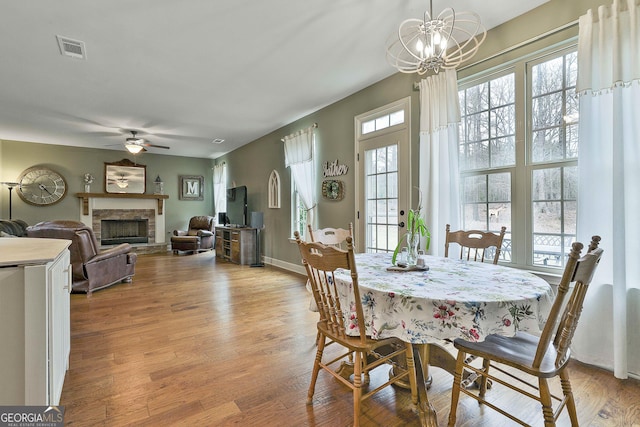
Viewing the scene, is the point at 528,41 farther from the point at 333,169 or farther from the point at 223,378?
the point at 223,378

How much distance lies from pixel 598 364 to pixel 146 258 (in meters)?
7.88

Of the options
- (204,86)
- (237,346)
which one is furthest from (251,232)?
(237,346)

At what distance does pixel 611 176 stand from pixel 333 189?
10.1 feet

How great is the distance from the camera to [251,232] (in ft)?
21.2

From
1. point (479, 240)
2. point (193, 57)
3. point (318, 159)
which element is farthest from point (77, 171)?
point (479, 240)

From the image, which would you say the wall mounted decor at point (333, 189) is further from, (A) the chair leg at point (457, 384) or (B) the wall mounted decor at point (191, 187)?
(B) the wall mounted decor at point (191, 187)

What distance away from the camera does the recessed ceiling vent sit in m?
2.88

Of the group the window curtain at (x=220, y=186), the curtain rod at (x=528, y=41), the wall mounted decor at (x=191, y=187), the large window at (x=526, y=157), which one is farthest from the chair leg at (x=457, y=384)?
the wall mounted decor at (x=191, y=187)

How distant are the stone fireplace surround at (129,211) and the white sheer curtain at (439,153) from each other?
7459mm

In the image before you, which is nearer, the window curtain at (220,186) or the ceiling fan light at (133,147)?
the ceiling fan light at (133,147)

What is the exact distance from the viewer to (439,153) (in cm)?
304

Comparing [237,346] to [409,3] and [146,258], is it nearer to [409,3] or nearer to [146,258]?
[409,3]

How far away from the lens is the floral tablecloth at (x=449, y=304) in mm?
1296

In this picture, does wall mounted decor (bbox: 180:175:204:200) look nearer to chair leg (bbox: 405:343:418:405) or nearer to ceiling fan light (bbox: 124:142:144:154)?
ceiling fan light (bbox: 124:142:144:154)
